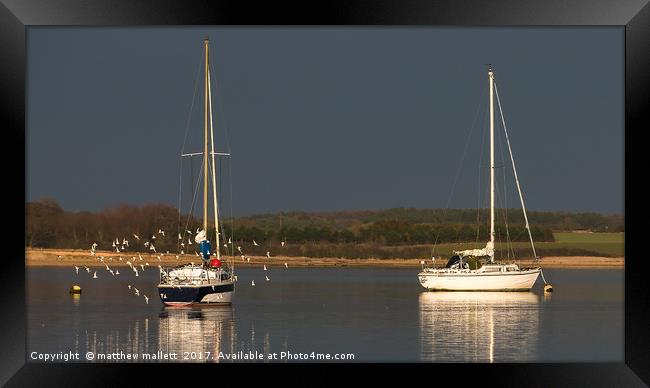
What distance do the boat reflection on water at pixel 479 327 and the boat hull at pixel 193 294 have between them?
16.8 feet

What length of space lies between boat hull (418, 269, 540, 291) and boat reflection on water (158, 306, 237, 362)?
10347 mm

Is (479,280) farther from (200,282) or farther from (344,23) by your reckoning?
(344,23)

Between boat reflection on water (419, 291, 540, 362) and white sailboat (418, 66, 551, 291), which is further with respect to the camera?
white sailboat (418, 66, 551, 291)

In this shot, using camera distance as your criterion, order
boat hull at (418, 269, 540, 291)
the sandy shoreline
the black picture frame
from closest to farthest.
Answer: the black picture frame < boat hull at (418, 269, 540, 291) < the sandy shoreline

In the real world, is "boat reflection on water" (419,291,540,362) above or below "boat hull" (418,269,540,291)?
below

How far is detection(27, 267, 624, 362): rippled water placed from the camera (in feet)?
66.6

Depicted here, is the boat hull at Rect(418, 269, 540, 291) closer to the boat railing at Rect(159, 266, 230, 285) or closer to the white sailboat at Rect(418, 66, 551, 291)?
the white sailboat at Rect(418, 66, 551, 291)

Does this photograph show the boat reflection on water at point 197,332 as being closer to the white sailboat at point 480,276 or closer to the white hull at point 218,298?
the white hull at point 218,298

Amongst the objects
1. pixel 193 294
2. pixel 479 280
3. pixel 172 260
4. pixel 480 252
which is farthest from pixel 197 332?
pixel 172 260

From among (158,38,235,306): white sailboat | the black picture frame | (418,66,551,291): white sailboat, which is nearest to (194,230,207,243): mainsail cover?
(158,38,235,306): white sailboat

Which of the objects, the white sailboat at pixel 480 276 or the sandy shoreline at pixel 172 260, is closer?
the white sailboat at pixel 480 276

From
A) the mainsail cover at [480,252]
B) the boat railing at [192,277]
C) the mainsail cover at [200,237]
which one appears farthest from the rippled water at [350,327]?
the mainsail cover at [200,237]

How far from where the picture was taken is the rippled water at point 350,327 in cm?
2031

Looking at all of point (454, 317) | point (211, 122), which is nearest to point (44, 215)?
point (211, 122)
